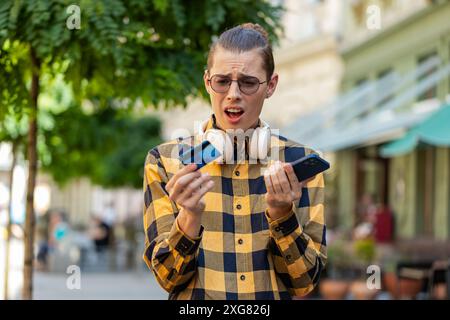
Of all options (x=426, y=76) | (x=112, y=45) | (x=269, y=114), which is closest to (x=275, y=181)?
(x=112, y=45)

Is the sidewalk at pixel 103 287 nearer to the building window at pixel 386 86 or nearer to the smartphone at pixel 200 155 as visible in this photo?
the building window at pixel 386 86

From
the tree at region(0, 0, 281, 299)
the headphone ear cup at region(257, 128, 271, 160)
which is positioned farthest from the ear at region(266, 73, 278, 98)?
the tree at region(0, 0, 281, 299)

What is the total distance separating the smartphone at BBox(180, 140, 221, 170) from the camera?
8.91 ft

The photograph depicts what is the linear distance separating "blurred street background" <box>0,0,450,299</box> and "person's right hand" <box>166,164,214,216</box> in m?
0.63

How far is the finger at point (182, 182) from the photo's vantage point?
2600 mm

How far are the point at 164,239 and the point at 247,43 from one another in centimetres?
61

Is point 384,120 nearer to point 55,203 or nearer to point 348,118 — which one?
point 348,118

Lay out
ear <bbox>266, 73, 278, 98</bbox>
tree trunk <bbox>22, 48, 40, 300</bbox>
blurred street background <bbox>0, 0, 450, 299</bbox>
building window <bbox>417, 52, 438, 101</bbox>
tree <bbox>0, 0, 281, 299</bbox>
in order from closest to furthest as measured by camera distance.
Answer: ear <bbox>266, 73, 278, 98</bbox>
tree <bbox>0, 0, 281, 299</bbox>
blurred street background <bbox>0, 0, 450, 299</bbox>
tree trunk <bbox>22, 48, 40, 300</bbox>
building window <bbox>417, 52, 438, 101</bbox>

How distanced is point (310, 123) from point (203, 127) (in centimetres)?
2226

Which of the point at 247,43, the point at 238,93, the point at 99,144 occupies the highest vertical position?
the point at 99,144

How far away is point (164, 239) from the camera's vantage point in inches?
114

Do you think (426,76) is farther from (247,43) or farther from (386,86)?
(247,43)

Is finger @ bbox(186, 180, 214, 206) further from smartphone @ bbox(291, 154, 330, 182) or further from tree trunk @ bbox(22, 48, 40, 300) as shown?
tree trunk @ bbox(22, 48, 40, 300)
